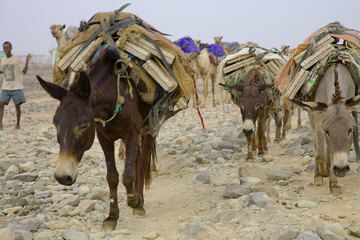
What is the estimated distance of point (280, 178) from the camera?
641 cm

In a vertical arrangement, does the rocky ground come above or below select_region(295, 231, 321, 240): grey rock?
below

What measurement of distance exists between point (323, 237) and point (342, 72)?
2480 millimetres

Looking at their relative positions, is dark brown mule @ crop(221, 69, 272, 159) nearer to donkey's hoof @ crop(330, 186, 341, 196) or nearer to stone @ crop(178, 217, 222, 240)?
donkey's hoof @ crop(330, 186, 341, 196)

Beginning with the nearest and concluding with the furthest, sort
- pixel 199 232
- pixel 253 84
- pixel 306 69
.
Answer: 1. pixel 199 232
2. pixel 306 69
3. pixel 253 84

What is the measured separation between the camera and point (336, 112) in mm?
4898

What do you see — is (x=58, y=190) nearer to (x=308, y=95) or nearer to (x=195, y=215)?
(x=195, y=215)

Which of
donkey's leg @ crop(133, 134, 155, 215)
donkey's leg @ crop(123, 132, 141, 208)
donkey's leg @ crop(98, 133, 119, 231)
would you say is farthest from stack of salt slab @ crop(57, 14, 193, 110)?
donkey's leg @ crop(133, 134, 155, 215)

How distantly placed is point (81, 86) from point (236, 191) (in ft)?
7.72

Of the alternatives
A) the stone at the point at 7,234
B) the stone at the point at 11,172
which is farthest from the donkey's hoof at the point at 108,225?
the stone at the point at 11,172

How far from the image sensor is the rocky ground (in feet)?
13.9

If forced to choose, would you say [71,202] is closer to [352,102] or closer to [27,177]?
[27,177]

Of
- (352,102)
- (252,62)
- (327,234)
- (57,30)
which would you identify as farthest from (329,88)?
(57,30)

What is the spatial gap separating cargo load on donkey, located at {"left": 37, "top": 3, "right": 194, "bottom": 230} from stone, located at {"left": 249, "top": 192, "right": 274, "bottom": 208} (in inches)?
49.8

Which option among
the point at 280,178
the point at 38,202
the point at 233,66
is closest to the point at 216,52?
the point at 233,66
